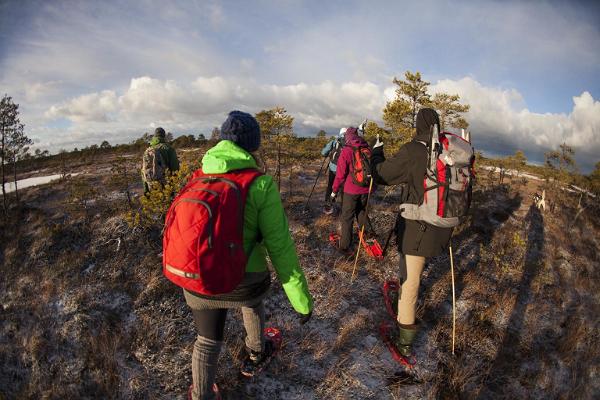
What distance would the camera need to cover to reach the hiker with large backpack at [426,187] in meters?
3.03

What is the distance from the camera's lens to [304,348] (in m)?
3.74

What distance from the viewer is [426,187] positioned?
316 cm

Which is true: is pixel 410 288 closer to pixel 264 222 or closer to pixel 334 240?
pixel 264 222

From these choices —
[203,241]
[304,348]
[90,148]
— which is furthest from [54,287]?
[90,148]

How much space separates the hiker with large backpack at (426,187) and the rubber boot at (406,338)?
6 centimetres

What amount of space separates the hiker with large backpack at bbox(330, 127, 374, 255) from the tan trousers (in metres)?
1.62

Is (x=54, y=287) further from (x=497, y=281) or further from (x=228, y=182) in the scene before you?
(x=497, y=281)

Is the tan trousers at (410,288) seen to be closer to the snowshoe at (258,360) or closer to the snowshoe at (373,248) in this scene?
the snowshoe at (258,360)

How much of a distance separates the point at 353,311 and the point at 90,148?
4023cm

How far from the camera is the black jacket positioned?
3.13 meters

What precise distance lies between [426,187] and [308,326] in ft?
8.86

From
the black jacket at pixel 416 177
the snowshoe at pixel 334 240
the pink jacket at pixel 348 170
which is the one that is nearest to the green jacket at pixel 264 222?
the black jacket at pixel 416 177

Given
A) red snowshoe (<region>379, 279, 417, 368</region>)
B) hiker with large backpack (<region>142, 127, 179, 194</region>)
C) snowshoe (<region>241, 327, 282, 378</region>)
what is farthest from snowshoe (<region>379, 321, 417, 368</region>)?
hiker with large backpack (<region>142, 127, 179, 194</region>)

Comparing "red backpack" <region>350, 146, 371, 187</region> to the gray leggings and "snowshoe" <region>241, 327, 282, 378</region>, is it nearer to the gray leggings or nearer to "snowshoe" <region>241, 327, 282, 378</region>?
"snowshoe" <region>241, 327, 282, 378</region>
